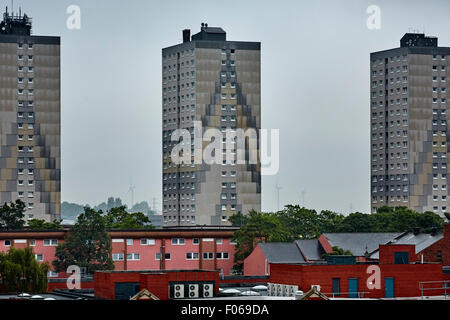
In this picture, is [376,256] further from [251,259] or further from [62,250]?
[62,250]

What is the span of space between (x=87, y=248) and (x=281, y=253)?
25.1 m

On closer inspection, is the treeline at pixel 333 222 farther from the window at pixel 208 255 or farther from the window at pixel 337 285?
the window at pixel 337 285

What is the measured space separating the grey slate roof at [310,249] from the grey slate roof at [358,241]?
7.91 feet

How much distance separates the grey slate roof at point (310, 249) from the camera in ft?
417

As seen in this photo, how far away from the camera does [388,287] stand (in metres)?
75.1

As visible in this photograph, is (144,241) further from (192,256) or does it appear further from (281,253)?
(281,253)

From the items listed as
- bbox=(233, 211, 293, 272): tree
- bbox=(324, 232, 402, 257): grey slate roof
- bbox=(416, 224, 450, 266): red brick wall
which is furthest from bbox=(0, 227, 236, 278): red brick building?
bbox=(416, 224, 450, 266): red brick wall

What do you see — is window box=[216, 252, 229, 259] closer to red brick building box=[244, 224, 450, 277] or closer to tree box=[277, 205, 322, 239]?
red brick building box=[244, 224, 450, 277]

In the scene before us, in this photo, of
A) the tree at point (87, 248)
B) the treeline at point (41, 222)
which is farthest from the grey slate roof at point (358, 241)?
the treeline at point (41, 222)

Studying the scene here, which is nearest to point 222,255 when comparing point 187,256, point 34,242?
point 187,256

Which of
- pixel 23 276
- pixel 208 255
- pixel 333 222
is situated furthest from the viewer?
pixel 333 222

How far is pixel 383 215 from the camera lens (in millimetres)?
171625
